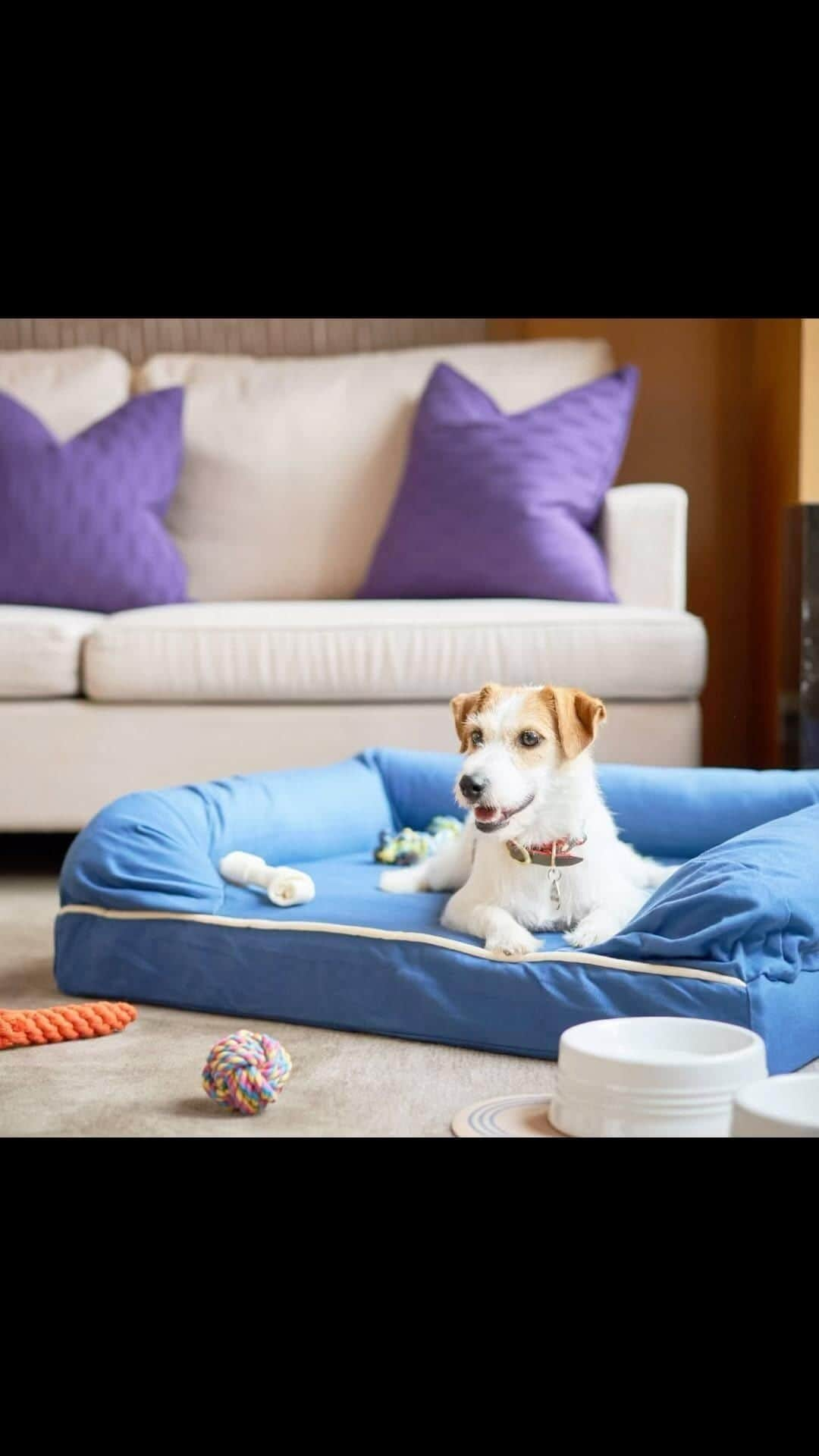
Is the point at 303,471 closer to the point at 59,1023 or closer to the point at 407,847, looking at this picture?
the point at 407,847

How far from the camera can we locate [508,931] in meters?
2.32

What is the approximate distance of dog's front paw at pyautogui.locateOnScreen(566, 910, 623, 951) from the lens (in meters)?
2.37

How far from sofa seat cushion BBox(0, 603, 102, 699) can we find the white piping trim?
1.16 meters

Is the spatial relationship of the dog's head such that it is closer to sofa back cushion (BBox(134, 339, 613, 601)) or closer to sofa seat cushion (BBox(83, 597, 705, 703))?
sofa seat cushion (BBox(83, 597, 705, 703))

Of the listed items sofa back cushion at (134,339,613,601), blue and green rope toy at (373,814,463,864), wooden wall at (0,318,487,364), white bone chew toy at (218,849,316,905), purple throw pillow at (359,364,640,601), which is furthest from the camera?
wooden wall at (0,318,487,364)

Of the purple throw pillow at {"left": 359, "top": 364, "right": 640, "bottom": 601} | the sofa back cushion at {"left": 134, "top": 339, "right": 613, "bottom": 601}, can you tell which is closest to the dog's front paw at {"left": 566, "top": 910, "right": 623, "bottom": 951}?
the purple throw pillow at {"left": 359, "top": 364, "right": 640, "bottom": 601}

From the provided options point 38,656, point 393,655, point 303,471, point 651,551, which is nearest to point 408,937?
point 393,655

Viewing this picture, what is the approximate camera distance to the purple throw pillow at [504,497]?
4.08 meters

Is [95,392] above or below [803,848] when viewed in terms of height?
above

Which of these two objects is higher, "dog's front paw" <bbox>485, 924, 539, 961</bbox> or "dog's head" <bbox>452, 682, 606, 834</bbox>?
"dog's head" <bbox>452, 682, 606, 834</bbox>

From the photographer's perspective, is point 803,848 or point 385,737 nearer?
point 803,848
